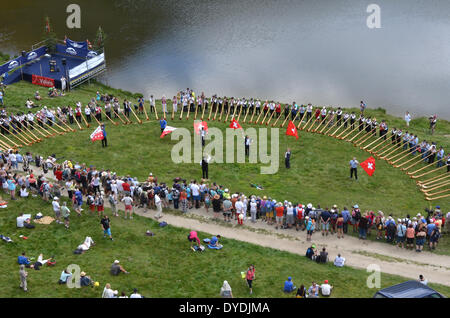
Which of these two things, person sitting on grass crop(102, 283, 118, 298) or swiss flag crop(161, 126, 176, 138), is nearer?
person sitting on grass crop(102, 283, 118, 298)

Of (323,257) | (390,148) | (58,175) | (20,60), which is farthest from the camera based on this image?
(20,60)

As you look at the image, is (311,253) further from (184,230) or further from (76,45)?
(76,45)

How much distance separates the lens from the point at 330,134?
1889 inches

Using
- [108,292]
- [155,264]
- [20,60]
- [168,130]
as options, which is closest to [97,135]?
[168,130]

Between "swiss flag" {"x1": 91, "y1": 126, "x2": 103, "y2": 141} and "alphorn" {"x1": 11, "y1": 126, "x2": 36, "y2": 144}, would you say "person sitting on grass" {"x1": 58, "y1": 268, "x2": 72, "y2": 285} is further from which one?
"alphorn" {"x1": 11, "y1": 126, "x2": 36, "y2": 144}

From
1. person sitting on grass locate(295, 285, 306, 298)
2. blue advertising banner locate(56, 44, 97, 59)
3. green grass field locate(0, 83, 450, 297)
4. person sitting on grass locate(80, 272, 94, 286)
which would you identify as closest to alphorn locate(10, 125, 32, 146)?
green grass field locate(0, 83, 450, 297)

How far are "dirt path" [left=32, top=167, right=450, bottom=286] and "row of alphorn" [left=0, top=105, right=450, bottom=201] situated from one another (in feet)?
27.7

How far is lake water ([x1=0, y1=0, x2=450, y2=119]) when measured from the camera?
6244cm

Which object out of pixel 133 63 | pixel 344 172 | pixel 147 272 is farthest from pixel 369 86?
pixel 147 272

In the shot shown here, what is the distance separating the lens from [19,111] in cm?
4994

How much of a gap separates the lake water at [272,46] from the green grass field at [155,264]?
32.7 meters

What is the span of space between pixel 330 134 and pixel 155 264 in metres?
24.6

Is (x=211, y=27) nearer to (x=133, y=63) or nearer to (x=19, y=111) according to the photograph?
(x=133, y=63)
